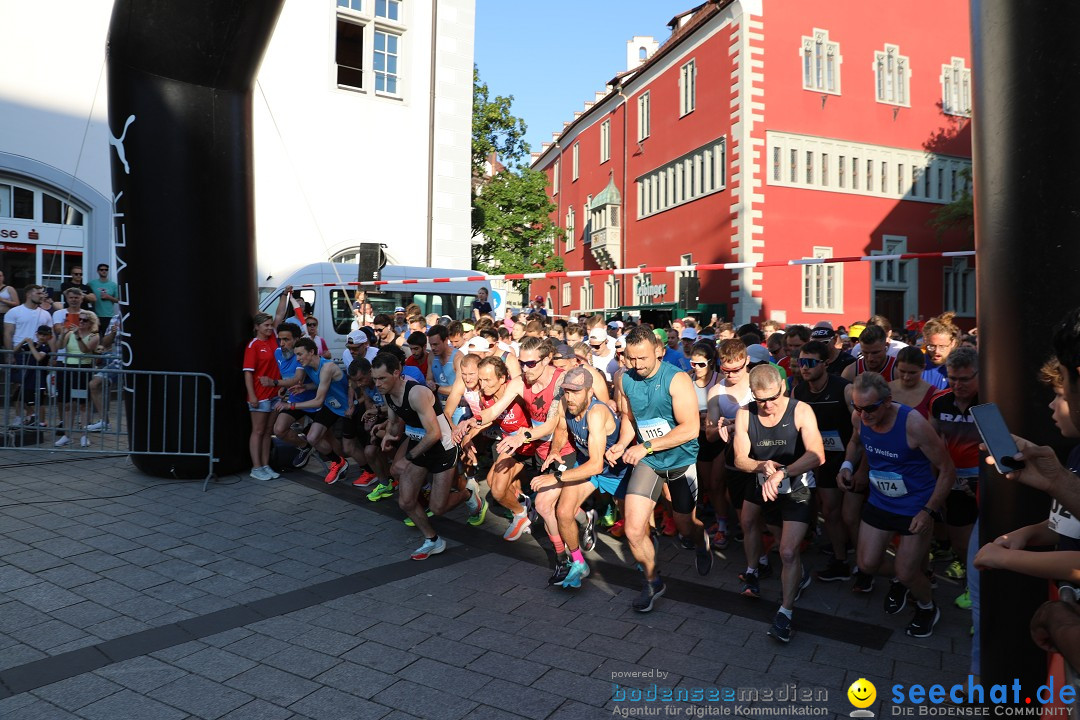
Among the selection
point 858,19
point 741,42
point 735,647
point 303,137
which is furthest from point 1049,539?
point 858,19

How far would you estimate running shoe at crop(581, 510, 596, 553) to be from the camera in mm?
6516

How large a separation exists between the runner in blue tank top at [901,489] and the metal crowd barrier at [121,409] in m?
6.59

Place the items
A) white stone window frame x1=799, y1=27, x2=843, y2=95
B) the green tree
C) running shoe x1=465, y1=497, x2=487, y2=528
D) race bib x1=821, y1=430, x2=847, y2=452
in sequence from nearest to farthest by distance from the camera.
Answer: race bib x1=821, y1=430, x2=847, y2=452
running shoe x1=465, y1=497, x2=487, y2=528
white stone window frame x1=799, y1=27, x2=843, y2=95
the green tree

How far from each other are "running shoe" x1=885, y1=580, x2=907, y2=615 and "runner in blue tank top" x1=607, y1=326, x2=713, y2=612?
1.35m

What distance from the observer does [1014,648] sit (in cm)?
331

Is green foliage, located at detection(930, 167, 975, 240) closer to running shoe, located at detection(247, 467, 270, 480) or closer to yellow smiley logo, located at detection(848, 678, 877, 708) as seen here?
running shoe, located at detection(247, 467, 270, 480)

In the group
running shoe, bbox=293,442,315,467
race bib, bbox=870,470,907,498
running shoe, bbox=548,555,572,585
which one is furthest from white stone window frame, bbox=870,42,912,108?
running shoe, bbox=548,555,572,585

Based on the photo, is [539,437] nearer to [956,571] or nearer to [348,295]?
[956,571]

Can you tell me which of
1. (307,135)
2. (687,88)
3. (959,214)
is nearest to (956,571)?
(307,135)

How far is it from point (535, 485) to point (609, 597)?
967mm

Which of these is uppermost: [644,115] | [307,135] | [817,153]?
[644,115]

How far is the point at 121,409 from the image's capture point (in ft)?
28.7

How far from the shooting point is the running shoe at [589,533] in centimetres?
652

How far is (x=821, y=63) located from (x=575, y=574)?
27614 mm
